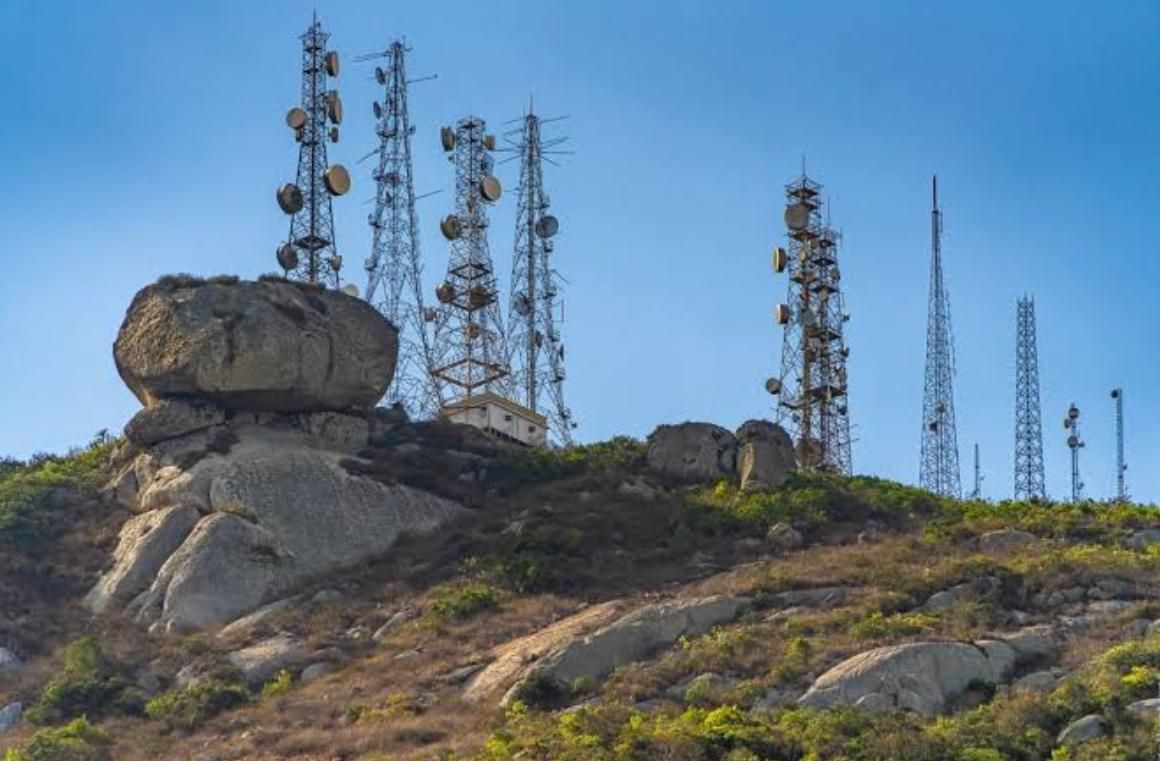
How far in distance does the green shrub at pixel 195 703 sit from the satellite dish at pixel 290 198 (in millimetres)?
26647

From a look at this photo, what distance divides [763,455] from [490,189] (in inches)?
725

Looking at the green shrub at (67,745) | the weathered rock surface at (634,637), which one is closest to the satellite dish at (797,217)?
the weathered rock surface at (634,637)

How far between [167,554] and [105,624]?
3235 millimetres

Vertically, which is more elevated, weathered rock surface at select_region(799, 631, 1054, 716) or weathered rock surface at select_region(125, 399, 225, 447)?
weathered rock surface at select_region(125, 399, 225, 447)

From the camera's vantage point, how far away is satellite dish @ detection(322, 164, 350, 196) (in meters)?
68.9

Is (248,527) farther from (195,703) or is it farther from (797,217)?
(797,217)

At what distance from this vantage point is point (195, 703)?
43.8m

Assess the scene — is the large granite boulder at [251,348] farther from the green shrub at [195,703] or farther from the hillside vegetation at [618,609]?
the green shrub at [195,703]

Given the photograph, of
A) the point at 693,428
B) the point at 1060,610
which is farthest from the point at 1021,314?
the point at 1060,610


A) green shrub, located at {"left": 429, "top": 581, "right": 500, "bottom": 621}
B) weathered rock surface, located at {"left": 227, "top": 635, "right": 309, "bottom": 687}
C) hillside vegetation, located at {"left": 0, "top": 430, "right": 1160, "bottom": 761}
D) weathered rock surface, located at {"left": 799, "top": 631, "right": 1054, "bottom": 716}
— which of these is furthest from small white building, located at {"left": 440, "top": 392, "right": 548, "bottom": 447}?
weathered rock surface, located at {"left": 799, "top": 631, "right": 1054, "bottom": 716}

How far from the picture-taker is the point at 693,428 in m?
61.0

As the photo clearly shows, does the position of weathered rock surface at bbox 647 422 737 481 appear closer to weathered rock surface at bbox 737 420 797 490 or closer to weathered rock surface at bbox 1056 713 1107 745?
weathered rock surface at bbox 737 420 797 490

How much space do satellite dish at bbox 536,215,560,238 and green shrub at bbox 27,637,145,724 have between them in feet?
104

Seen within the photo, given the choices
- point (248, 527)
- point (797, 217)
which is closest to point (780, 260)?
point (797, 217)
